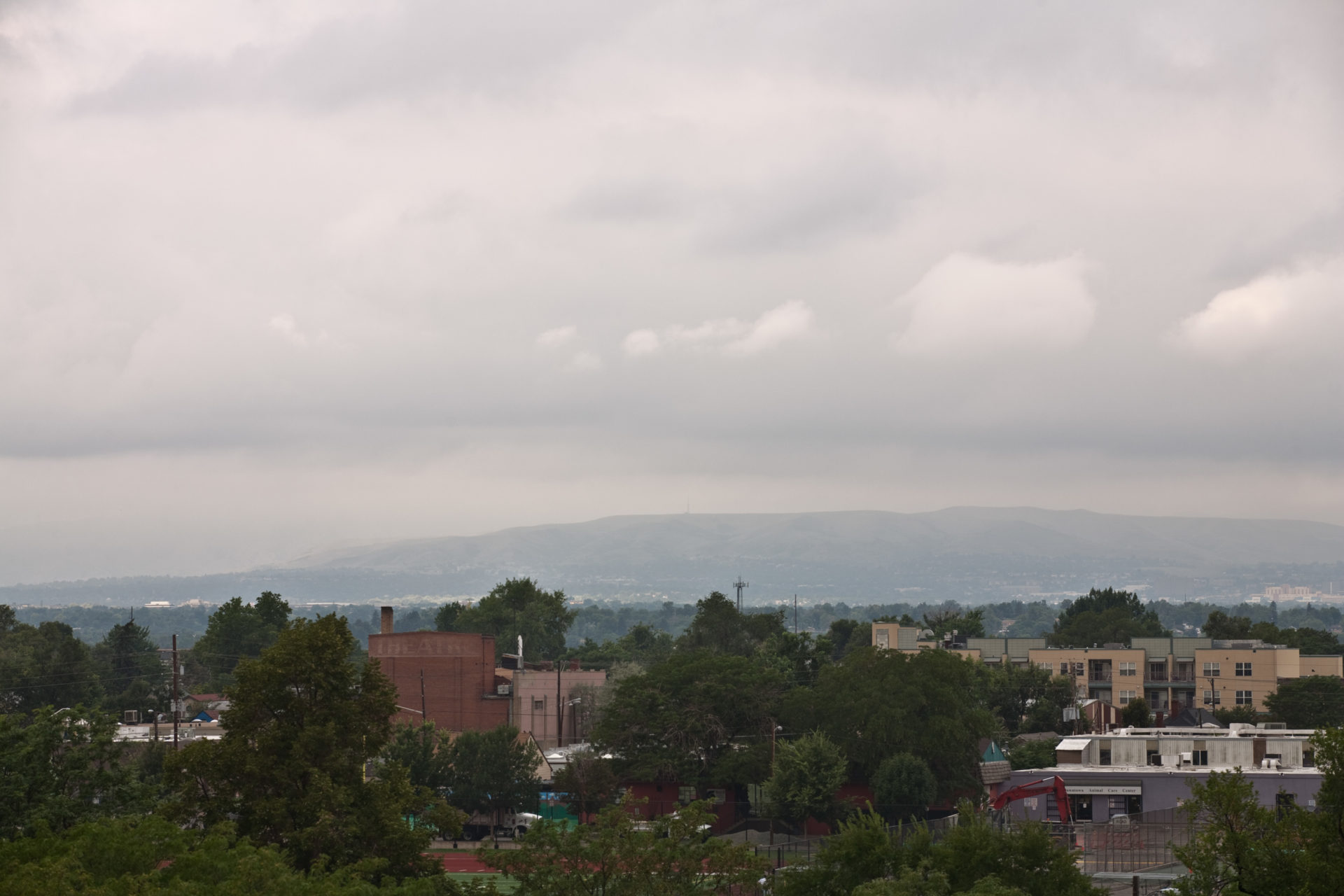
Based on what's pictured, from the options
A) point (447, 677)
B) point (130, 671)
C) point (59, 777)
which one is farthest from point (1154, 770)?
point (130, 671)

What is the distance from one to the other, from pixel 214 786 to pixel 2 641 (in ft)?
454

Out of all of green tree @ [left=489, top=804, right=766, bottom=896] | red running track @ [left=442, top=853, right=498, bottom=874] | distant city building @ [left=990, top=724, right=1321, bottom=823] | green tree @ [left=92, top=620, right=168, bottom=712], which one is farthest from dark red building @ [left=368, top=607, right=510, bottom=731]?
green tree @ [left=489, top=804, right=766, bottom=896]

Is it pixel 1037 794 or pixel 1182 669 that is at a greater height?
pixel 1037 794

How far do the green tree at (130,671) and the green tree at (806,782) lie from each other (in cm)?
7714

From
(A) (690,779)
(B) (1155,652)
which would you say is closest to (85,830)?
(A) (690,779)

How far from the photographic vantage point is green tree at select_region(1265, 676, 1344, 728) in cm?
12050

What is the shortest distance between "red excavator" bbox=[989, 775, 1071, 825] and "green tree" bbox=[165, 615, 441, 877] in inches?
1650

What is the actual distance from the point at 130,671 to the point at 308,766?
476 ft

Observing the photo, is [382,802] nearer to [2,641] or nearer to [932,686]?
[932,686]

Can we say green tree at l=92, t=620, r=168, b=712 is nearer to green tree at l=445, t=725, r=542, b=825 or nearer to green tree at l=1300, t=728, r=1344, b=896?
green tree at l=445, t=725, r=542, b=825

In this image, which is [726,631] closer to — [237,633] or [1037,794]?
[237,633]

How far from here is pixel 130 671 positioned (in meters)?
178

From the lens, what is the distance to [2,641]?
168250mm

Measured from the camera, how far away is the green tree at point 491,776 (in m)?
88.5
